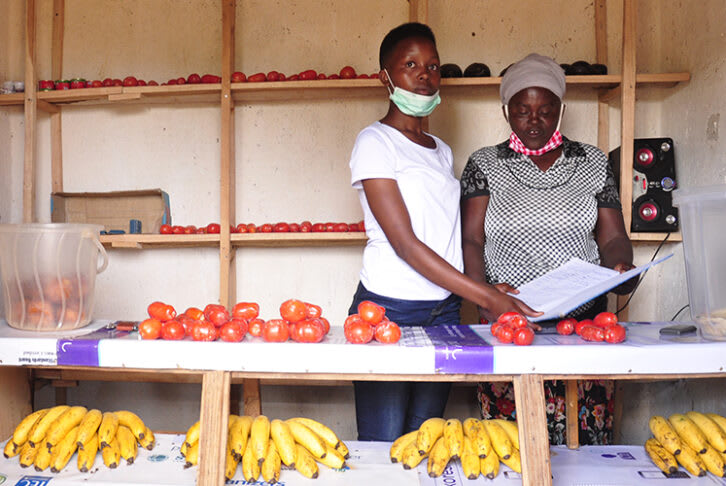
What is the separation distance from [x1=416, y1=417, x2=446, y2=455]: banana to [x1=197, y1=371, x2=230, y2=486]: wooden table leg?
1.72ft

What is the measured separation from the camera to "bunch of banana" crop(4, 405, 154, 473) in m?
1.59

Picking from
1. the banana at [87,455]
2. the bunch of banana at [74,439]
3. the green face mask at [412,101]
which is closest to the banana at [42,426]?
the bunch of banana at [74,439]

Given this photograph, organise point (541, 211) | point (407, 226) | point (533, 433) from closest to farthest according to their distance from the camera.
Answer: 1. point (533, 433)
2. point (407, 226)
3. point (541, 211)

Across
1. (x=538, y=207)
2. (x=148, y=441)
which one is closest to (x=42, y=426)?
(x=148, y=441)

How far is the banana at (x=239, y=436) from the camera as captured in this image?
5.10 feet

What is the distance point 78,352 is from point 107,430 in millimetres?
342

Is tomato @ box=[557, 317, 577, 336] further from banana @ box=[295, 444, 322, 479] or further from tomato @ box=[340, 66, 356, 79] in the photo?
tomato @ box=[340, 66, 356, 79]

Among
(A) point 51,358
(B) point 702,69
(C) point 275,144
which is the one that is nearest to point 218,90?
(C) point 275,144

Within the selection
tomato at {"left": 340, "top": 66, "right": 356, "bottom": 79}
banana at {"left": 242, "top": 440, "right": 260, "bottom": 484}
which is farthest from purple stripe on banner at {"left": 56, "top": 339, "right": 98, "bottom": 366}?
tomato at {"left": 340, "top": 66, "right": 356, "bottom": 79}

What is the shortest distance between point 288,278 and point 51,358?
2244 millimetres

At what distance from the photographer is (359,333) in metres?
1.41

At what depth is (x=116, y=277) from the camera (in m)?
3.76

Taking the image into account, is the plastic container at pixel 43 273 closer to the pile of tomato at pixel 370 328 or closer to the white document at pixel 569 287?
the pile of tomato at pixel 370 328

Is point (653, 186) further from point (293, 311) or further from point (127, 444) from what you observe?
point (127, 444)
